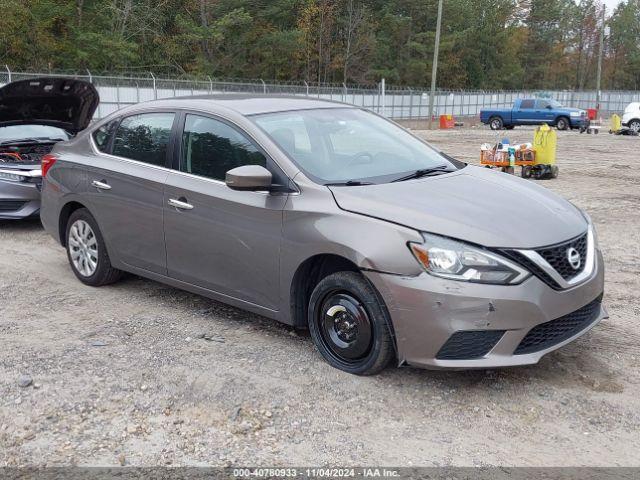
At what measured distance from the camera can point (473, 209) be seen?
13.3 ft

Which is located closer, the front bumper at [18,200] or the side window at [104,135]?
the side window at [104,135]

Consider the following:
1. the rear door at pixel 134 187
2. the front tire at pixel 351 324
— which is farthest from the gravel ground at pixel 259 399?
the rear door at pixel 134 187

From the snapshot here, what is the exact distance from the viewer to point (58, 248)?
7617 millimetres

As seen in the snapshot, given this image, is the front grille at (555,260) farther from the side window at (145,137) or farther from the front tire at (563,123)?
the front tire at (563,123)

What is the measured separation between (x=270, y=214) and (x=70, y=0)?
45030 mm

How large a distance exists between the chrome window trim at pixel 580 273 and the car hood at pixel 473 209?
0.06 m

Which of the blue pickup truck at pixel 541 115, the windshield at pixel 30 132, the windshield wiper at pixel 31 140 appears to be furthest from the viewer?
the blue pickup truck at pixel 541 115

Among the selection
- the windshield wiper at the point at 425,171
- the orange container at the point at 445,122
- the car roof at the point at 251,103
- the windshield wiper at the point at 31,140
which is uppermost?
the car roof at the point at 251,103

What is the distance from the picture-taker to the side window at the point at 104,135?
588cm

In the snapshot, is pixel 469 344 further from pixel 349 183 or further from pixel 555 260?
pixel 349 183

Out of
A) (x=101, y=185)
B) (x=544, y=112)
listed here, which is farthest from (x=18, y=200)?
(x=544, y=112)

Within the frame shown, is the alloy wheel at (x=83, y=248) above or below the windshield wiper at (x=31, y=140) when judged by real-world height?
below

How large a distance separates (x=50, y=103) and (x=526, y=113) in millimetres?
31697

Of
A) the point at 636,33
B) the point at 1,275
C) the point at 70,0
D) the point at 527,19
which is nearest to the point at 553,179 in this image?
→ the point at 1,275
